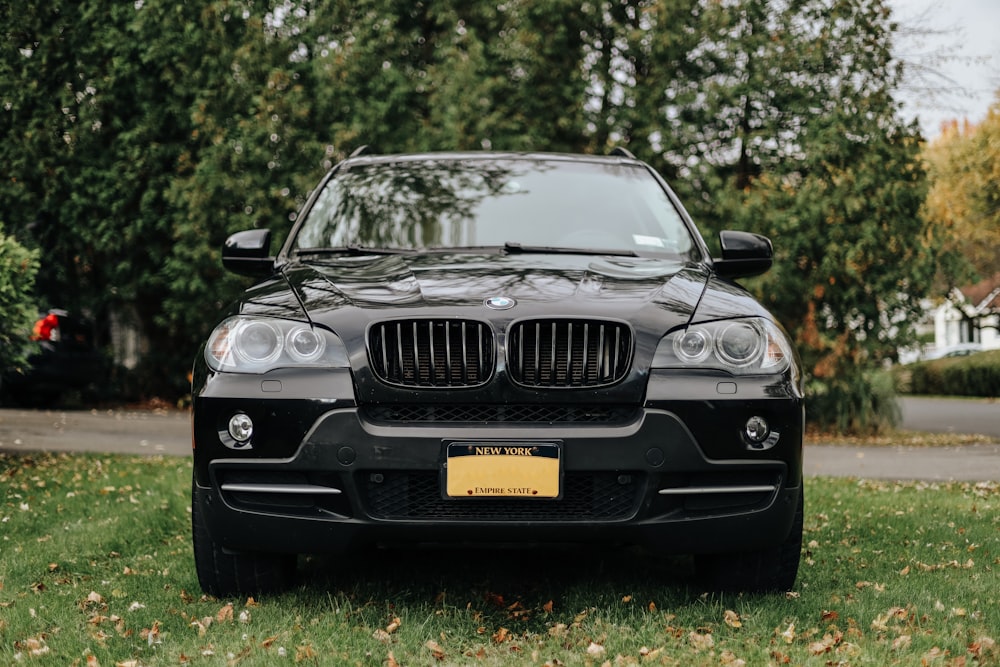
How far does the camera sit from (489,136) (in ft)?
42.6

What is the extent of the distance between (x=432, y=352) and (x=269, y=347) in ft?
1.83

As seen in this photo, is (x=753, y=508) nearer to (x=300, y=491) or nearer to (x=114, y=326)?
(x=300, y=491)

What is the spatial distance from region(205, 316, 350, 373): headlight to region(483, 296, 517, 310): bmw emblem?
0.49m

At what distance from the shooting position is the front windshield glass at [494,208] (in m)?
4.48

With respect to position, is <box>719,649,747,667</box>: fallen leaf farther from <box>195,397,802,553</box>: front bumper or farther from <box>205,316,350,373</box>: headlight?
<box>205,316,350,373</box>: headlight

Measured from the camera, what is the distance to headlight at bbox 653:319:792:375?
3381 millimetres

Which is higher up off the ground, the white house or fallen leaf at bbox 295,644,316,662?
the white house

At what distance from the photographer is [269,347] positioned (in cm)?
345

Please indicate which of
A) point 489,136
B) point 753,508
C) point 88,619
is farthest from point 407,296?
point 489,136

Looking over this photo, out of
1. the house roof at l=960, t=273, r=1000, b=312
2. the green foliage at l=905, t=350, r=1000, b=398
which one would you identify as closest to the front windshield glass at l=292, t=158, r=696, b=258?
the green foliage at l=905, t=350, r=1000, b=398

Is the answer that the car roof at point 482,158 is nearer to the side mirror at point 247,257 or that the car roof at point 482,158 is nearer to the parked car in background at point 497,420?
the side mirror at point 247,257

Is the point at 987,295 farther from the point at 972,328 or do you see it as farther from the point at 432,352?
the point at 432,352

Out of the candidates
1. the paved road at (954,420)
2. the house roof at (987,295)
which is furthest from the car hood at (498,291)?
the house roof at (987,295)

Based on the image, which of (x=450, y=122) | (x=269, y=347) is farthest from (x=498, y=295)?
(x=450, y=122)
